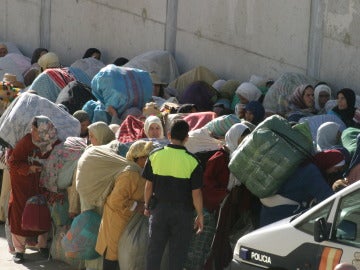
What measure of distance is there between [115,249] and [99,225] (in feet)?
1.31

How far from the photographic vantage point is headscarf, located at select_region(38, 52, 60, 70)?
17781 millimetres

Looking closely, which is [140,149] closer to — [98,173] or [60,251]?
[98,173]

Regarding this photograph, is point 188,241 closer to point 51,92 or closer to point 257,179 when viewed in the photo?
point 257,179

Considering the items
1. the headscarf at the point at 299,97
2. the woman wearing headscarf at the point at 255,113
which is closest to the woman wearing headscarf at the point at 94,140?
the woman wearing headscarf at the point at 255,113

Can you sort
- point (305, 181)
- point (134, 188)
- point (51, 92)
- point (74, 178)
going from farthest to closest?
1. point (51, 92)
2. point (74, 178)
3. point (134, 188)
4. point (305, 181)

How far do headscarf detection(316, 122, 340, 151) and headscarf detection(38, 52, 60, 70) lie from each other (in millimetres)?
6828

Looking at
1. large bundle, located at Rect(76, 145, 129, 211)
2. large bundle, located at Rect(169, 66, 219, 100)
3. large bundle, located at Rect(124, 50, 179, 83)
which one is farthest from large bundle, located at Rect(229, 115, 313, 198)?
large bundle, located at Rect(124, 50, 179, 83)

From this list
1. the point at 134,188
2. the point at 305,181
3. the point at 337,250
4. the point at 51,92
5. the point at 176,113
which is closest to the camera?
the point at 337,250

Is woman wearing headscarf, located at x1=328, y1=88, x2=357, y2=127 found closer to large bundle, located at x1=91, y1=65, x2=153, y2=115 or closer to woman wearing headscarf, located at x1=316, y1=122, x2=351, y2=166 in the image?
woman wearing headscarf, located at x1=316, y1=122, x2=351, y2=166

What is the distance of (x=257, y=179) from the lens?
10.4 metres

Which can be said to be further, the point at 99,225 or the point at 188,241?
the point at 99,225

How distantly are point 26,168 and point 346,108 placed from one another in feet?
11.0

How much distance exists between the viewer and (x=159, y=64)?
16469mm

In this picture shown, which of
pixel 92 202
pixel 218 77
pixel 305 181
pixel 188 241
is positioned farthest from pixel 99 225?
pixel 218 77
